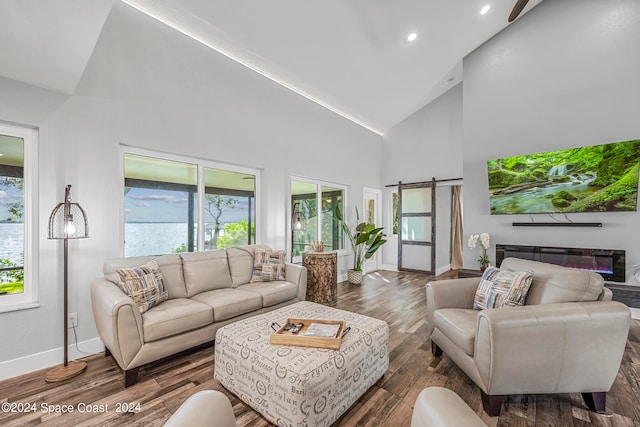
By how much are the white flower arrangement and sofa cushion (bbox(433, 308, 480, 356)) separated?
2.54 meters

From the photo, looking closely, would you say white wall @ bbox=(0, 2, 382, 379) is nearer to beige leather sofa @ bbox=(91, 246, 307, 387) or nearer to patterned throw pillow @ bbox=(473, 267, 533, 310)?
beige leather sofa @ bbox=(91, 246, 307, 387)

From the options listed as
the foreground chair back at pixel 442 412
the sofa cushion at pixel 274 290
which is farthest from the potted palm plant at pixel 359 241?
the foreground chair back at pixel 442 412

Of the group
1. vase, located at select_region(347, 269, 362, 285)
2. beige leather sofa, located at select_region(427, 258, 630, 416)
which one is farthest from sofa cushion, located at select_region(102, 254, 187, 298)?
vase, located at select_region(347, 269, 362, 285)

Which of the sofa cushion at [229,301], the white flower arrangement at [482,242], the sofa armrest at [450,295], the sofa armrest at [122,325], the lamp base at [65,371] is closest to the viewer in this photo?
the sofa armrest at [122,325]

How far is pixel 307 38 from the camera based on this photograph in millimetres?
3465

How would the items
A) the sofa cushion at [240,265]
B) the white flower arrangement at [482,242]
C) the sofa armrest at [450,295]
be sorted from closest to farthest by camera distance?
the sofa armrest at [450,295] < the sofa cushion at [240,265] < the white flower arrangement at [482,242]

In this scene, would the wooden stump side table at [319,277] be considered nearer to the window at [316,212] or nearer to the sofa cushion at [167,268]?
the window at [316,212]

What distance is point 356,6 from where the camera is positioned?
10.3ft

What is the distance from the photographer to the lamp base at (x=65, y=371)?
224cm

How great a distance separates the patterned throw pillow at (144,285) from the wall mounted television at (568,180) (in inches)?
198

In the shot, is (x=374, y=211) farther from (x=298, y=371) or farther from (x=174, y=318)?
(x=298, y=371)

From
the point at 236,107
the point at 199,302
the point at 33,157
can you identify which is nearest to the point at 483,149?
the point at 236,107

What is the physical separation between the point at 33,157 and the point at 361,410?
11.6 ft

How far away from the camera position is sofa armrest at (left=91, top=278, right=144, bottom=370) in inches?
84.1
